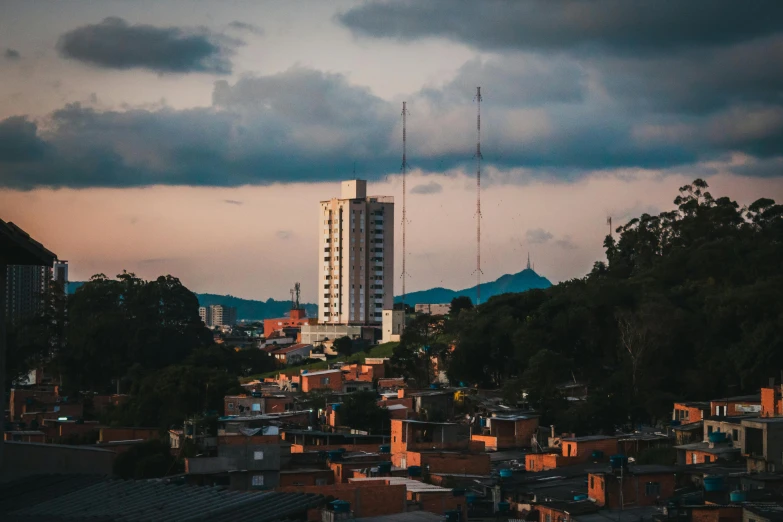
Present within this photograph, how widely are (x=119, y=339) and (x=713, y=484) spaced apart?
3961 centimetres

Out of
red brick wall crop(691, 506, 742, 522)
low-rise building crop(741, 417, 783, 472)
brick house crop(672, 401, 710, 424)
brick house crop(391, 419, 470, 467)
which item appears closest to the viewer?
red brick wall crop(691, 506, 742, 522)

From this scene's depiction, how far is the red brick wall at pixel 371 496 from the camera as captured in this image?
55.0 feet

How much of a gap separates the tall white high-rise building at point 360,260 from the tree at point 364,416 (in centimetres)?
5082

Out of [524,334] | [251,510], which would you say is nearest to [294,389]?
[524,334]

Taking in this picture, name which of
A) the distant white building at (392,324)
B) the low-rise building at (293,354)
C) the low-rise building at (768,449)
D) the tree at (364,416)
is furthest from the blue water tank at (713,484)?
the distant white building at (392,324)

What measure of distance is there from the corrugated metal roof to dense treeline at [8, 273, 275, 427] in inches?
1647

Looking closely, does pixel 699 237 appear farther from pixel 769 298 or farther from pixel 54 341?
pixel 54 341

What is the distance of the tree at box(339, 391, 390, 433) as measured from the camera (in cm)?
3331

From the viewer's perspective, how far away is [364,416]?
110 feet

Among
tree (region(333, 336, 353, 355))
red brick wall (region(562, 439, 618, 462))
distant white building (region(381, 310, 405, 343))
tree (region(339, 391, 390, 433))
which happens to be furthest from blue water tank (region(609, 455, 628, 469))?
distant white building (region(381, 310, 405, 343))

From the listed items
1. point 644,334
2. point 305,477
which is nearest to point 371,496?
point 305,477

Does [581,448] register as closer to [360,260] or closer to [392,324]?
[392,324]

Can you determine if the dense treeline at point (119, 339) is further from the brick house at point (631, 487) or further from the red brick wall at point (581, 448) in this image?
the brick house at point (631, 487)

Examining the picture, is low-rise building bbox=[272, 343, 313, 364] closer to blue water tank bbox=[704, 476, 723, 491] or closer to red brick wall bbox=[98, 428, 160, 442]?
red brick wall bbox=[98, 428, 160, 442]
